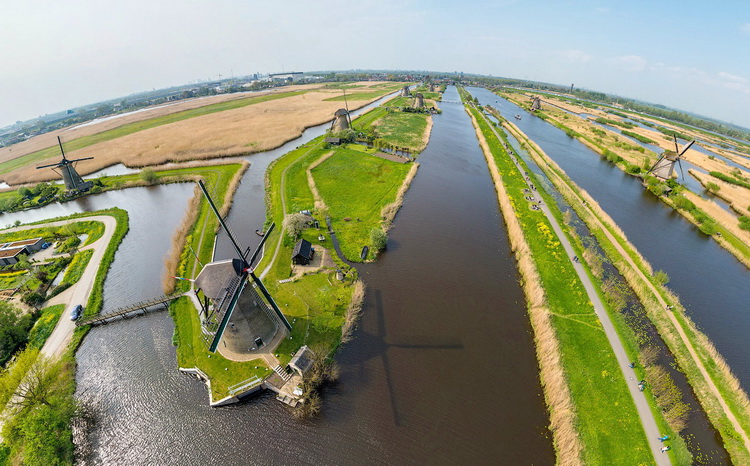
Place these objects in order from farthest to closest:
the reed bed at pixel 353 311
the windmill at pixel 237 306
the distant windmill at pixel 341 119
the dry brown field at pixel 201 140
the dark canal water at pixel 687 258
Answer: the distant windmill at pixel 341 119
the dry brown field at pixel 201 140
the dark canal water at pixel 687 258
the reed bed at pixel 353 311
the windmill at pixel 237 306

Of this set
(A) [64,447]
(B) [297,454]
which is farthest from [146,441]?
(B) [297,454]

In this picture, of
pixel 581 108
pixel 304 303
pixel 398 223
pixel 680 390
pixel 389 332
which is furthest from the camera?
pixel 581 108

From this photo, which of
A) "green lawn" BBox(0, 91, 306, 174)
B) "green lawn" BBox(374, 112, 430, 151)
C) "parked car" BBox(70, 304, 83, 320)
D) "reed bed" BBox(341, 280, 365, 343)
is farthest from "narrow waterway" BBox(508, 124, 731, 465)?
"green lawn" BBox(0, 91, 306, 174)

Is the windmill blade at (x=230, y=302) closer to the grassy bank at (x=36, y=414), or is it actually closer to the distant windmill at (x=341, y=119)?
the grassy bank at (x=36, y=414)

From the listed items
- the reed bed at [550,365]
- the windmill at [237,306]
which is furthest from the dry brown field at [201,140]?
the reed bed at [550,365]

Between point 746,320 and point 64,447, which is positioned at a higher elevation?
point 746,320

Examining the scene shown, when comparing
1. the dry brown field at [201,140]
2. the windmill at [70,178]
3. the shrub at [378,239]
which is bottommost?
the shrub at [378,239]

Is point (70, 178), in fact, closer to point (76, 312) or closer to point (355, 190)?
point (76, 312)

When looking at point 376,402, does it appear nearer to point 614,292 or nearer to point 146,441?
point 146,441
